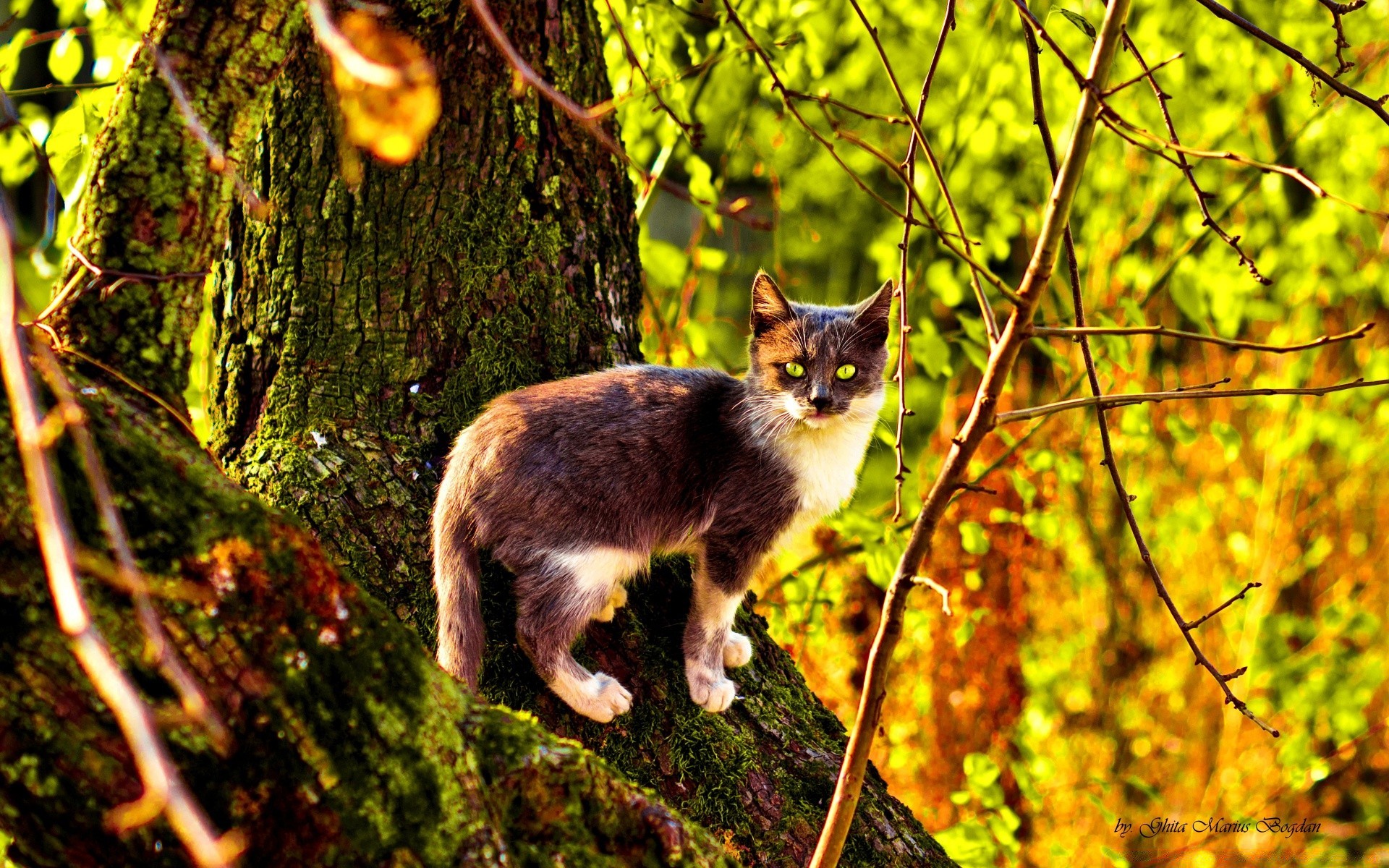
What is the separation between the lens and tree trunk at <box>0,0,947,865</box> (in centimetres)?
133

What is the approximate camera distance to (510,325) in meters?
2.78

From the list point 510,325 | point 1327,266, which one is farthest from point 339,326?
point 1327,266

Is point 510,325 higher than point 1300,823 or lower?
higher

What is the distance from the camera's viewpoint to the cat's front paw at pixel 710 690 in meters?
2.54

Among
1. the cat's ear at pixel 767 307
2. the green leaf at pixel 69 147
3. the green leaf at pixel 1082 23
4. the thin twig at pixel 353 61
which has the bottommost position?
the green leaf at pixel 69 147

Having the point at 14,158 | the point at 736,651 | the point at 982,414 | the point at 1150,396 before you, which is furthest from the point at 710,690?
the point at 14,158

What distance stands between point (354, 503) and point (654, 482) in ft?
2.49

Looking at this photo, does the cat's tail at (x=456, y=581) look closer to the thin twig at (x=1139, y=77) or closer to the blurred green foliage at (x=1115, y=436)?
the blurred green foliage at (x=1115, y=436)

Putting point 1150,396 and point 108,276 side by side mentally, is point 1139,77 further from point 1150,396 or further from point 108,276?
point 108,276

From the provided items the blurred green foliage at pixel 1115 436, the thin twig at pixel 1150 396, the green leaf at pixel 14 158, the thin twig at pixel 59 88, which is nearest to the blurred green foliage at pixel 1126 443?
the blurred green foliage at pixel 1115 436

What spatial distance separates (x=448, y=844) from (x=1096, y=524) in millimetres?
5552

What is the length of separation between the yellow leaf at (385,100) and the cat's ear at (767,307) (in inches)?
42.6

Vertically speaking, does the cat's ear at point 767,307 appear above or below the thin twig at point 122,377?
above

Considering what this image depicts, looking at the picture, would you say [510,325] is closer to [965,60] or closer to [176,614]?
[176,614]
